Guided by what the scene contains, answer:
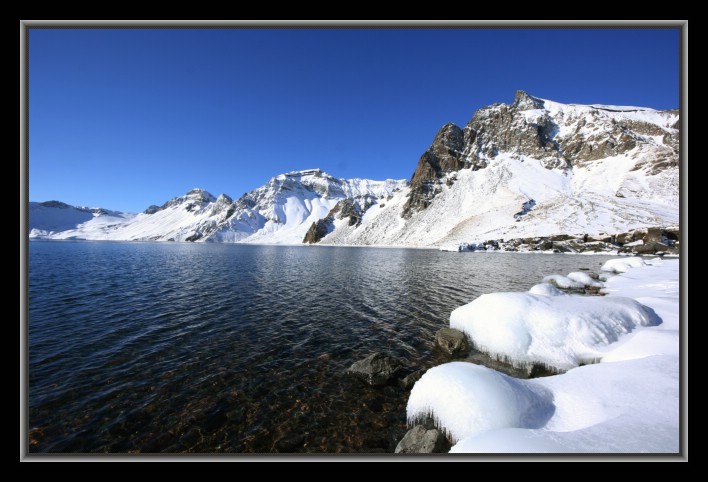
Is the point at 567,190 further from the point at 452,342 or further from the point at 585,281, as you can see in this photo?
the point at 452,342

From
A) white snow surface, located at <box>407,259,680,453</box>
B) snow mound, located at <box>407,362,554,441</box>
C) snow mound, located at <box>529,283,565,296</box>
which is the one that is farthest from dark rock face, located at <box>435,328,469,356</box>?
snow mound, located at <box>529,283,565,296</box>

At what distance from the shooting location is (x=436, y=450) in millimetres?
7996

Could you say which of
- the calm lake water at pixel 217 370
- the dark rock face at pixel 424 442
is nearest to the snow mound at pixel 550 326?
the calm lake water at pixel 217 370

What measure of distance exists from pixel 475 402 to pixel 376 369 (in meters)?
5.97

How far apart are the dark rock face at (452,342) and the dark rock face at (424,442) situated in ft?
26.7

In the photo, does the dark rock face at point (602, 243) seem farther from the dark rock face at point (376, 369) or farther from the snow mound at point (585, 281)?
the dark rock face at point (376, 369)

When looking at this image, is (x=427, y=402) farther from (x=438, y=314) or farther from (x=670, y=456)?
(x=438, y=314)

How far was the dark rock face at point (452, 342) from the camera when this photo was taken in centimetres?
1593

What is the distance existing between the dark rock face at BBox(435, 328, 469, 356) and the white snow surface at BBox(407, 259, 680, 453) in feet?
20.3

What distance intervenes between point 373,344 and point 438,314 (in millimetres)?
8854

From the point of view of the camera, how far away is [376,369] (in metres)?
13.2

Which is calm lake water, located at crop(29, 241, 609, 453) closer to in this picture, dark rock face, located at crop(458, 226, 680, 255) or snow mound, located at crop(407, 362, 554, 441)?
snow mound, located at crop(407, 362, 554, 441)

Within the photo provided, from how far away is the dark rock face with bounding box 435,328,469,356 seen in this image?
1593cm
